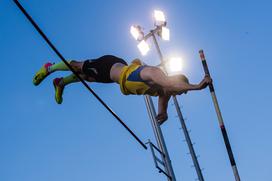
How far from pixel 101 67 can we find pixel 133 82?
534mm

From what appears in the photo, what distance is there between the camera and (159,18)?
1122 centimetres

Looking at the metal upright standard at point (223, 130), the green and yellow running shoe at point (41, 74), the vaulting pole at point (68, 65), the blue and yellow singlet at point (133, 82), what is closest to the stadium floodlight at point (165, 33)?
the vaulting pole at point (68, 65)

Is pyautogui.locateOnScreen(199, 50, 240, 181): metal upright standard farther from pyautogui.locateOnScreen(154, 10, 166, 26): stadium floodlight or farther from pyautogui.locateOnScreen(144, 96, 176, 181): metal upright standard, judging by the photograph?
pyautogui.locateOnScreen(154, 10, 166, 26): stadium floodlight

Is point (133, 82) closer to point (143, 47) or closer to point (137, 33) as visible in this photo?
point (143, 47)

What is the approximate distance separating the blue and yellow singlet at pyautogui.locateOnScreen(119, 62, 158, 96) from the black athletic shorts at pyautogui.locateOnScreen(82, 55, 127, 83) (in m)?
0.23

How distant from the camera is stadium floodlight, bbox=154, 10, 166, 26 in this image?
1117 cm

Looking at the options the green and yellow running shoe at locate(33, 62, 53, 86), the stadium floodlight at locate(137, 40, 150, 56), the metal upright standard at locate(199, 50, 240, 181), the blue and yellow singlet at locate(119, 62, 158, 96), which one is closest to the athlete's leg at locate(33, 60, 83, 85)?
the green and yellow running shoe at locate(33, 62, 53, 86)

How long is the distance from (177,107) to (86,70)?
194 inches

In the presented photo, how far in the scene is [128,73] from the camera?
17.6ft

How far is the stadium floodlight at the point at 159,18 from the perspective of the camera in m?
11.2

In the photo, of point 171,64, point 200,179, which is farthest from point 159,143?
point 171,64

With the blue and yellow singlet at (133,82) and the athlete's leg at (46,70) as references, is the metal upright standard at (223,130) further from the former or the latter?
the athlete's leg at (46,70)

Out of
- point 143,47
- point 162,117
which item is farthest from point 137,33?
point 162,117

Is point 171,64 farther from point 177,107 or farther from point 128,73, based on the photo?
point 128,73
